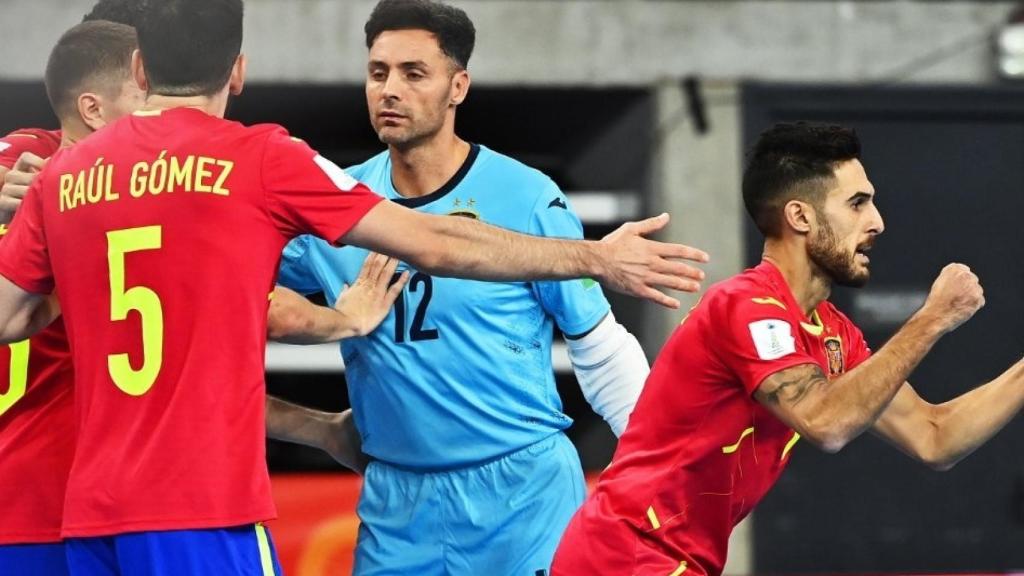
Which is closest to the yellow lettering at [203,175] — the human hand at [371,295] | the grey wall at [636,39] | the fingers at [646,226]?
the fingers at [646,226]

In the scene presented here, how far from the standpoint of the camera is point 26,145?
15.2ft

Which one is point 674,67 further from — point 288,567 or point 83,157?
point 83,157

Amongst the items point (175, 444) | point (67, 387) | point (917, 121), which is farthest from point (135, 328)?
point (917, 121)

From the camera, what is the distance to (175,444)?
3.65m

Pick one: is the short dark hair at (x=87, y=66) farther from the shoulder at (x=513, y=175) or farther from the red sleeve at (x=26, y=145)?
the shoulder at (x=513, y=175)

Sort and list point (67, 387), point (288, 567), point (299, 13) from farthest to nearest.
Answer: point (299, 13), point (288, 567), point (67, 387)

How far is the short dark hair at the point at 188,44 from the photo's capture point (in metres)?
3.84

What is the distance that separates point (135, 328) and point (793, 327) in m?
1.60

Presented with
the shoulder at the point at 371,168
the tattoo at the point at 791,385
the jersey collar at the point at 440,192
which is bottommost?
the tattoo at the point at 791,385

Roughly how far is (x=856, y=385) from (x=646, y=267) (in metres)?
0.63

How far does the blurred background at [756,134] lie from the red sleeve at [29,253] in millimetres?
6898

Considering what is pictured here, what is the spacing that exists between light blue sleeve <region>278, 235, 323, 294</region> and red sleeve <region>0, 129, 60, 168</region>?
28.3 inches

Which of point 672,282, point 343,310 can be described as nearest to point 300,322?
point 343,310

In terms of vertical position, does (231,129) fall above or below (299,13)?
below
